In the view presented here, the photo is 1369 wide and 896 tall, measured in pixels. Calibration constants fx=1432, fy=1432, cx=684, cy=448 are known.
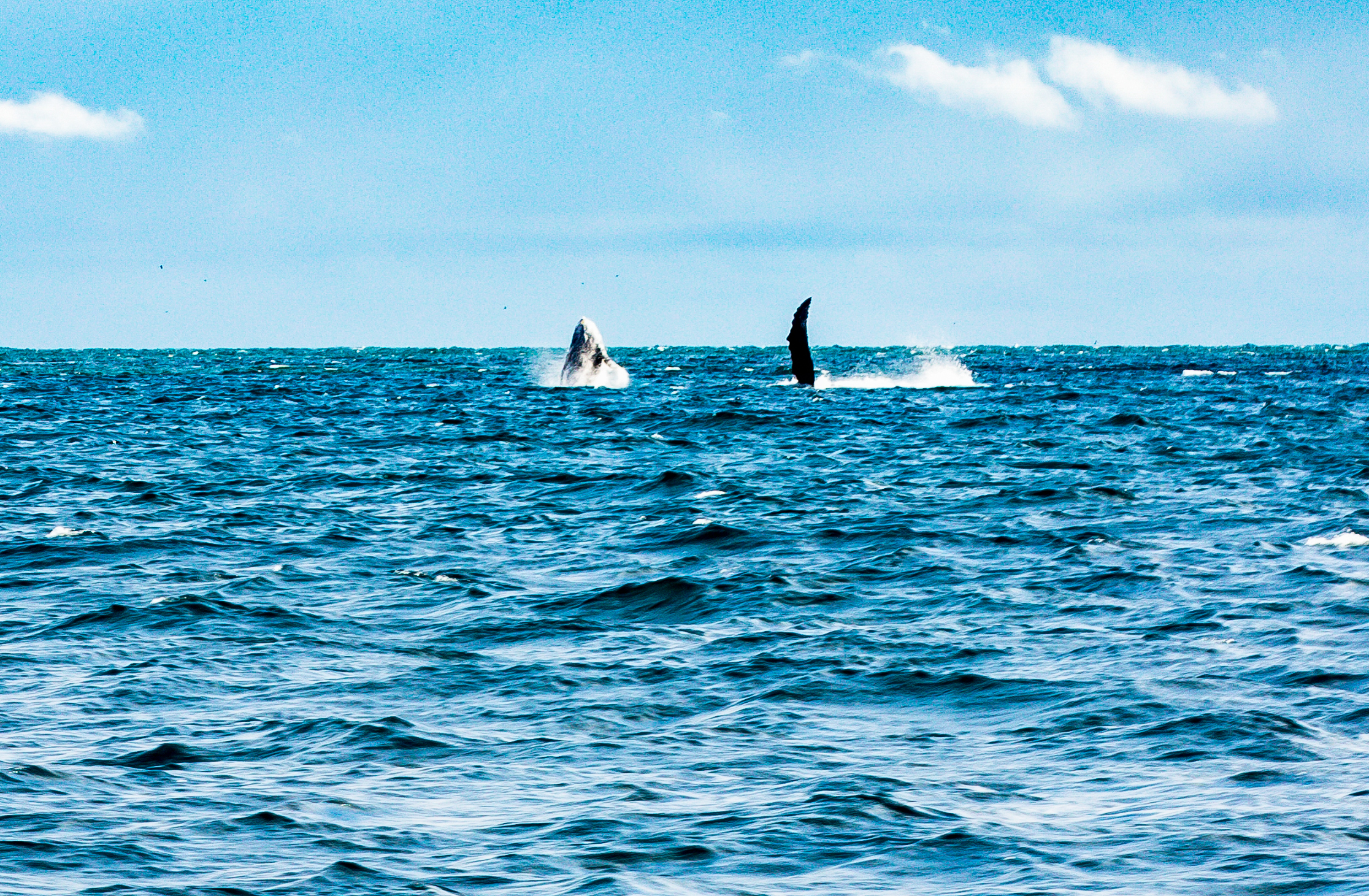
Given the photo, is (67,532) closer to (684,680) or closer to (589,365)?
(684,680)

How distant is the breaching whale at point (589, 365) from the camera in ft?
197

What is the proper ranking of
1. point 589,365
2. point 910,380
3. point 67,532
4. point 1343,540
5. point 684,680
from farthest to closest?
point 910,380
point 589,365
point 67,532
point 1343,540
point 684,680

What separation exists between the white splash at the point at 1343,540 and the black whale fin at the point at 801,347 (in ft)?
114

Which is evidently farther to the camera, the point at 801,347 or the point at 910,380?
the point at 910,380

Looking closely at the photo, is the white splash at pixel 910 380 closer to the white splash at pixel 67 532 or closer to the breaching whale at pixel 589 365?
the breaching whale at pixel 589 365

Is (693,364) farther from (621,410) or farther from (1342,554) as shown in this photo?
(1342,554)

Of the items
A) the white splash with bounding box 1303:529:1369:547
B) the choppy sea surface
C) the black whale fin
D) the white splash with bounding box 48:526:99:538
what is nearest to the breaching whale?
the black whale fin

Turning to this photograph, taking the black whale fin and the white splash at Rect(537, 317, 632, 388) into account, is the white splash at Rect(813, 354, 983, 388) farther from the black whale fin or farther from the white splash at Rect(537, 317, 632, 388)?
the white splash at Rect(537, 317, 632, 388)

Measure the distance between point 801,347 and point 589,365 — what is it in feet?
33.0

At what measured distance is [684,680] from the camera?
11.2 metres

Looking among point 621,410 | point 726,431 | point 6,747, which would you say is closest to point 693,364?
point 621,410

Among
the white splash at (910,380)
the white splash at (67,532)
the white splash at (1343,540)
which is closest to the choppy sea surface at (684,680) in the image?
the white splash at (1343,540)

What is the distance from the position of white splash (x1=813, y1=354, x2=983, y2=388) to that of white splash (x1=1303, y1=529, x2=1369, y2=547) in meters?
49.5

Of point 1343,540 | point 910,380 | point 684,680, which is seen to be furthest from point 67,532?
point 910,380
